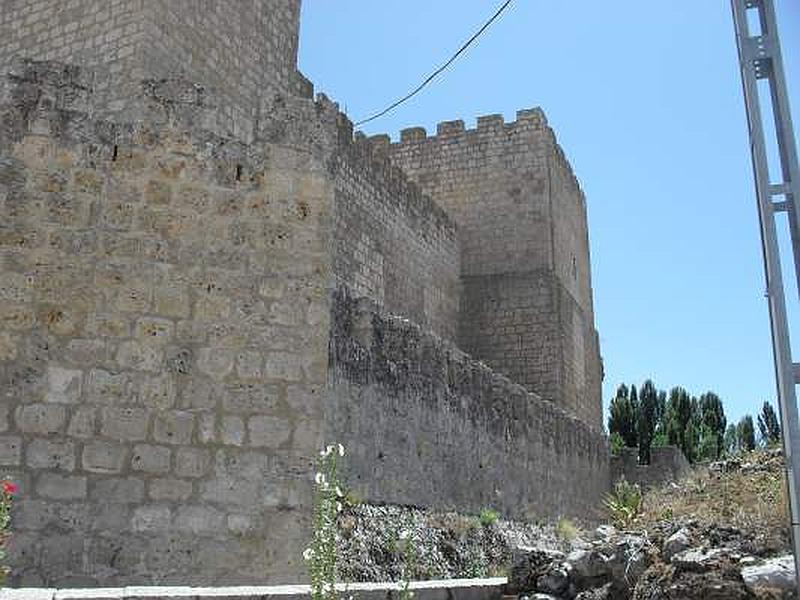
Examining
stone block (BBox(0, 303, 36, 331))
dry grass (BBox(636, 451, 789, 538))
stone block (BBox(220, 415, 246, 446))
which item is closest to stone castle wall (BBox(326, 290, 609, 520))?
dry grass (BBox(636, 451, 789, 538))

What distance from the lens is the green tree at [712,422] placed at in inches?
1401

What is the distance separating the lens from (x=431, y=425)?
36.7 ft

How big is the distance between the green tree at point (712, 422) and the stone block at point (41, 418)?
3286 centimetres

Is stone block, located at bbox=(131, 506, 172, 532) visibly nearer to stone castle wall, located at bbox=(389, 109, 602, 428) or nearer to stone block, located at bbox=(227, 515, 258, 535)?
stone block, located at bbox=(227, 515, 258, 535)

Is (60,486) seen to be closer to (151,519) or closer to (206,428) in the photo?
(151,519)

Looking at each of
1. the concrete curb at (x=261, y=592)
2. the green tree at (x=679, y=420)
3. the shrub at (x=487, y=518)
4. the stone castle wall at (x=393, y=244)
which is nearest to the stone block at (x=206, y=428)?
the concrete curb at (x=261, y=592)

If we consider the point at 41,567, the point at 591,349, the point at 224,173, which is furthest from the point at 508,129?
the point at 41,567

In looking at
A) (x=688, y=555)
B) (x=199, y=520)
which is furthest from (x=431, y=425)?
(x=688, y=555)

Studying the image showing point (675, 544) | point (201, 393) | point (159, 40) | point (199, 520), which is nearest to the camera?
point (675, 544)

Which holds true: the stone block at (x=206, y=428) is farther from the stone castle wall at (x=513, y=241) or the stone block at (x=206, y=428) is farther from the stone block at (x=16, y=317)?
the stone castle wall at (x=513, y=241)

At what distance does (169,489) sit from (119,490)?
9.5 inches

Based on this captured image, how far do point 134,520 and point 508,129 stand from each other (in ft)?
57.4

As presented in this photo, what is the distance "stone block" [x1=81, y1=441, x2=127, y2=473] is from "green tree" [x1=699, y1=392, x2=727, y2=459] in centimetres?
3269

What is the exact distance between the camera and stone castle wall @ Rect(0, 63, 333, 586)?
475 centimetres
